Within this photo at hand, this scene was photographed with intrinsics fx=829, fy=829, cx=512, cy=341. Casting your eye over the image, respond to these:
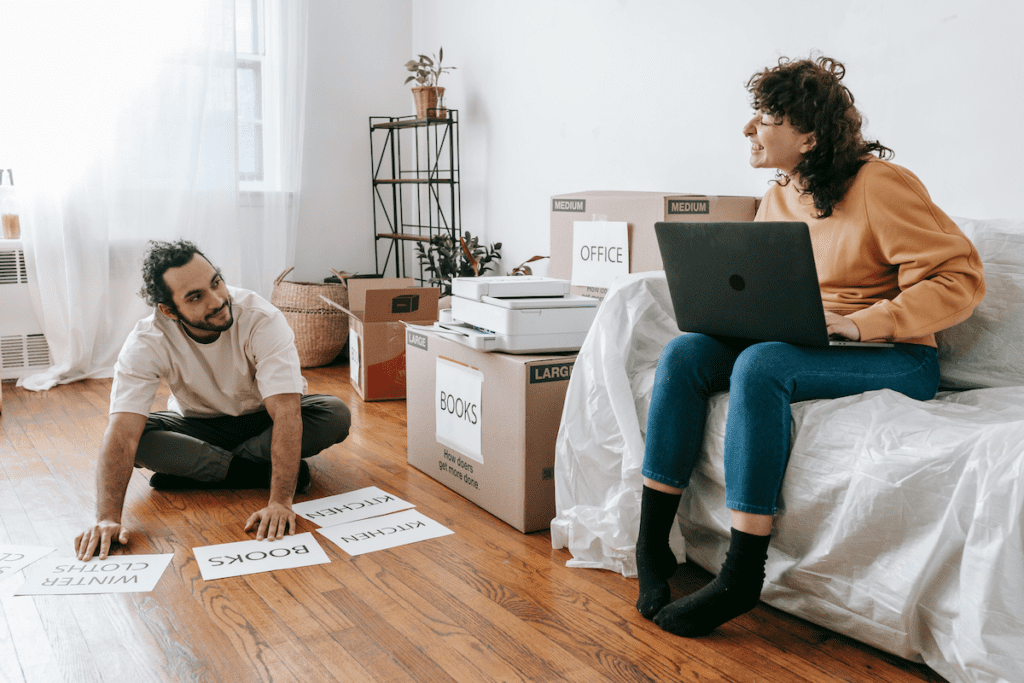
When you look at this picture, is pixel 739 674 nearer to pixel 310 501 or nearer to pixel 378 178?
pixel 310 501

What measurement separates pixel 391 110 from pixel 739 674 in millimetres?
3580

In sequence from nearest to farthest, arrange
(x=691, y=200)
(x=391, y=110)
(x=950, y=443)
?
(x=950, y=443)
(x=691, y=200)
(x=391, y=110)

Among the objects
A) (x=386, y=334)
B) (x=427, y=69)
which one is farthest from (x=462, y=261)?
(x=427, y=69)

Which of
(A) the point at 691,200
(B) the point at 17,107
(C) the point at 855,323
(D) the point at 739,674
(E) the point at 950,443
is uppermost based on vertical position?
(B) the point at 17,107

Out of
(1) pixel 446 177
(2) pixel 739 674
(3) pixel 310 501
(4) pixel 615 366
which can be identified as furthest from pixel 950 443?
(1) pixel 446 177

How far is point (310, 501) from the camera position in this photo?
78.4 inches

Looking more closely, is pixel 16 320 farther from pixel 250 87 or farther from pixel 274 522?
pixel 274 522

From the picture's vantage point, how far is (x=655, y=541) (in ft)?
4.79

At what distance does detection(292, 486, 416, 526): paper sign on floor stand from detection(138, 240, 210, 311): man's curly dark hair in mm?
553

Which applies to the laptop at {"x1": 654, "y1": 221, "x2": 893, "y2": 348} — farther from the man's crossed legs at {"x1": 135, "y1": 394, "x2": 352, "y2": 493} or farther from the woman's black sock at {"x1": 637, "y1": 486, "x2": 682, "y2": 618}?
A: the man's crossed legs at {"x1": 135, "y1": 394, "x2": 352, "y2": 493}

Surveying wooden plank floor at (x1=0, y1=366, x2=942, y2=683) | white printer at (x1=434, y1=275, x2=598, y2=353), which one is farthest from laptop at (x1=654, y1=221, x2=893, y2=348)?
wooden plank floor at (x1=0, y1=366, x2=942, y2=683)


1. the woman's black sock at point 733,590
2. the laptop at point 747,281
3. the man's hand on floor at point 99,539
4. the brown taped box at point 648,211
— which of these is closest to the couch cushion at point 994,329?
the laptop at point 747,281

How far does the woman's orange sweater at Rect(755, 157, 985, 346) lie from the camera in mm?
1404

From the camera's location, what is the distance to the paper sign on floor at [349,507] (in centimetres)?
188
